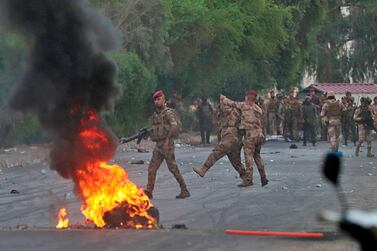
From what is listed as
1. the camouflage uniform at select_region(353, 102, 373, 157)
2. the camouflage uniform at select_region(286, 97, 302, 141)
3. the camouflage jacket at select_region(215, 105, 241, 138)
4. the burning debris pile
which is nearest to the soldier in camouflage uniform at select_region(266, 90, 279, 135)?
the camouflage uniform at select_region(286, 97, 302, 141)

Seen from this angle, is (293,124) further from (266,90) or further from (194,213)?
(194,213)

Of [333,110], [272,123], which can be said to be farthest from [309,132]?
[333,110]

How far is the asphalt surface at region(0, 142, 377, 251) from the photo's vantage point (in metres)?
9.88

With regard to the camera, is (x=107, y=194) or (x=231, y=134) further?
(x=231, y=134)

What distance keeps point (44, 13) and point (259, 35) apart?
2832 centimetres

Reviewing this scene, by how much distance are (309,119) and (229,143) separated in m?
17.9

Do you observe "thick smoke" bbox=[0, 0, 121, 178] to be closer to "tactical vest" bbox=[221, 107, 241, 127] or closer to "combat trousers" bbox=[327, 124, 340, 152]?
"tactical vest" bbox=[221, 107, 241, 127]

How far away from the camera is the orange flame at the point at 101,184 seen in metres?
11.2

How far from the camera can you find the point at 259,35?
40500 millimetres

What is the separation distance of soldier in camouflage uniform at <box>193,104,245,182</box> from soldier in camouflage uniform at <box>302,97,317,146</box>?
56.7ft

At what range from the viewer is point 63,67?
12.3 m

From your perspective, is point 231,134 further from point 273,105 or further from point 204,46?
point 273,105

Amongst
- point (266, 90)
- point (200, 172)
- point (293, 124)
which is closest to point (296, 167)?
point (200, 172)

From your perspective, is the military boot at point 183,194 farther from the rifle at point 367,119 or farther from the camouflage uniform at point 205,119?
the camouflage uniform at point 205,119
